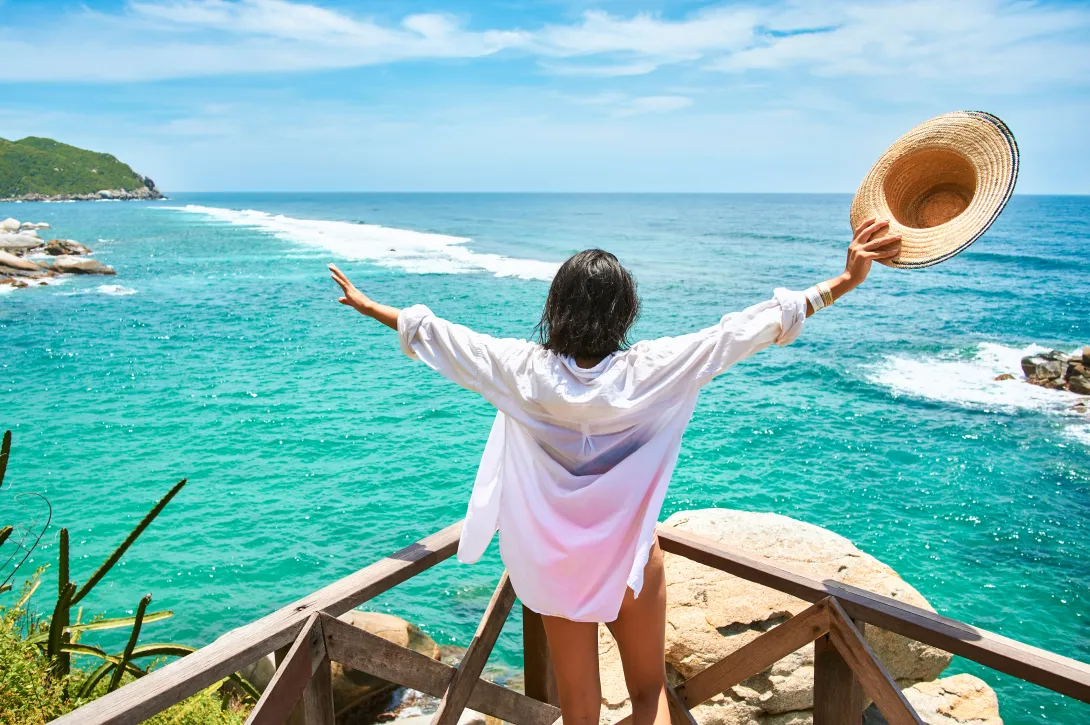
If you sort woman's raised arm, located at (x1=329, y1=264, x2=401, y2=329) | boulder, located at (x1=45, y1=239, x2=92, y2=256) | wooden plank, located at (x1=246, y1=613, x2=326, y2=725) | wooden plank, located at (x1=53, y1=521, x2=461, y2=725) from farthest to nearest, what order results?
boulder, located at (x1=45, y1=239, x2=92, y2=256) < woman's raised arm, located at (x1=329, y1=264, x2=401, y2=329) < wooden plank, located at (x1=246, y1=613, x2=326, y2=725) < wooden plank, located at (x1=53, y1=521, x2=461, y2=725)

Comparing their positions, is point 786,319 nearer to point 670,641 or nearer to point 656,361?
point 656,361

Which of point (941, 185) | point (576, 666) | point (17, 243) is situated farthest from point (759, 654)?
point (17, 243)

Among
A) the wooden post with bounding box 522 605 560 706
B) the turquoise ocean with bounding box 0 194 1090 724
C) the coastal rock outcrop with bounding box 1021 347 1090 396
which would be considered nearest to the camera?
the wooden post with bounding box 522 605 560 706

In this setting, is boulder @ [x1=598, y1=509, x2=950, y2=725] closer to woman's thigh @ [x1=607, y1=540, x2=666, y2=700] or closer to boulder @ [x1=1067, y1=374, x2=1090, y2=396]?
woman's thigh @ [x1=607, y1=540, x2=666, y2=700]

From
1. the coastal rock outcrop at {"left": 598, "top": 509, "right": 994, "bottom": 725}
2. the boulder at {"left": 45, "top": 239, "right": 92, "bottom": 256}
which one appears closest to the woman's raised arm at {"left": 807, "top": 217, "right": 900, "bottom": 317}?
the coastal rock outcrop at {"left": 598, "top": 509, "right": 994, "bottom": 725}

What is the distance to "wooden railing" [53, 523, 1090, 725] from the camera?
2207 millimetres

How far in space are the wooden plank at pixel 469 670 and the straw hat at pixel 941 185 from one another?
6.24 feet

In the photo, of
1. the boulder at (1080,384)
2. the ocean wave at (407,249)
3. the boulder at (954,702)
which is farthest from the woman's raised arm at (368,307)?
the ocean wave at (407,249)

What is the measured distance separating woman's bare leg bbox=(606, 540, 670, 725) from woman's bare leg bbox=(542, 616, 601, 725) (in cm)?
8

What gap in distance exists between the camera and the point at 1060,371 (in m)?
19.1

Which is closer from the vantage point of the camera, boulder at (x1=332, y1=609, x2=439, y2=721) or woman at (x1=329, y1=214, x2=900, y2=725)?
woman at (x1=329, y1=214, x2=900, y2=725)

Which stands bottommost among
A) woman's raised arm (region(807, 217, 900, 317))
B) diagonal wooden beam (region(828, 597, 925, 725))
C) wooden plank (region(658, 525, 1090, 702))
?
diagonal wooden beam (region(828, 597, 925, 725))

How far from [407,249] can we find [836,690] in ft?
164

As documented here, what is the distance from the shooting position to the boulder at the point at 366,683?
682 cm
